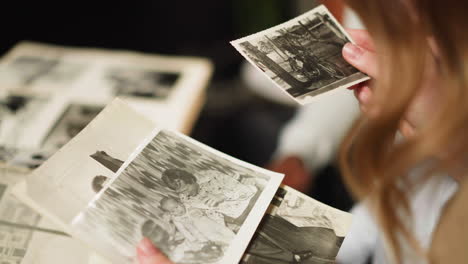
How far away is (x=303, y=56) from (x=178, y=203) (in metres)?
0.27

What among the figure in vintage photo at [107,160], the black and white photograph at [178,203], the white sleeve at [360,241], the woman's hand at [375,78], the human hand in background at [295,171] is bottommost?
the human hand in background at [295,171]

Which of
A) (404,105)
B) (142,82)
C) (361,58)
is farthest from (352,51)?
(142,82)

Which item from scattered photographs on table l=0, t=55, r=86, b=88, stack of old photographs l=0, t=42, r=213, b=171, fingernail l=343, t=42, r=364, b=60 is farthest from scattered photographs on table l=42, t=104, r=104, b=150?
fingernail l=343, t=42, r=364, b=60

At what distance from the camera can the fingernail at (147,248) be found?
18.8 inches

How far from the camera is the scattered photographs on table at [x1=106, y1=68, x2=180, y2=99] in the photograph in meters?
0.86

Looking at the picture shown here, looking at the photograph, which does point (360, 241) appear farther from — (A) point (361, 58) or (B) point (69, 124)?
(B) point (69, 124)

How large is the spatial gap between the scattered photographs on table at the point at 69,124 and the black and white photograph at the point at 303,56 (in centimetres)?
35

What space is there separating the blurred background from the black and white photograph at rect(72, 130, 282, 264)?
25.1 inches

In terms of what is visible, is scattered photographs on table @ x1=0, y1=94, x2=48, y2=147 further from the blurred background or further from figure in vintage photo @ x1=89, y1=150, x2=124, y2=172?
the blurred background

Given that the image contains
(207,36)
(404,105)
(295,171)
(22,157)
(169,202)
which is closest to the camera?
A: (404,105)

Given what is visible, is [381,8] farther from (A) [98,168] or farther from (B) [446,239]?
(A) [98,168]

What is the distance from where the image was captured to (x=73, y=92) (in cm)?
85

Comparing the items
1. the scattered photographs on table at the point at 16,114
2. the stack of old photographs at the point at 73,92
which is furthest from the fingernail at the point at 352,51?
the scattered photographs on table at the point at 16,114

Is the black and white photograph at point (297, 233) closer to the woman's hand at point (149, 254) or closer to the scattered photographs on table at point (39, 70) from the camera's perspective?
the woman's hand at point (149, 254)
